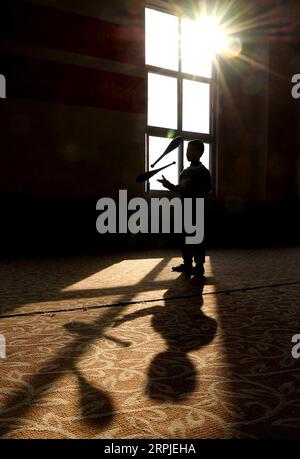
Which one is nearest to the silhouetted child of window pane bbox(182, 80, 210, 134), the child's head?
the child's head

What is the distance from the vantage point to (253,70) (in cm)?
725

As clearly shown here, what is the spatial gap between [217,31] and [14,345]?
21.6ft

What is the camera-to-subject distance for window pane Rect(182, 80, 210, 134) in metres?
6.78

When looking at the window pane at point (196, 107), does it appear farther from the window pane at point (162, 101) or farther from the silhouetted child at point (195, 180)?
the silhouetted child at point (195, 180)

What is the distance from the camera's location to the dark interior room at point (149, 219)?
1.26 meters

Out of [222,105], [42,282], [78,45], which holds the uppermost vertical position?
[78,45]

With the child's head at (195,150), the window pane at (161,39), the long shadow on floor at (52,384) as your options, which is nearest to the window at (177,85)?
the window pane at (161,39)

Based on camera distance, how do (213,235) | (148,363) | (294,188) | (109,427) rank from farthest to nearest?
(294,188), (213,235), (148,363), (109,427)

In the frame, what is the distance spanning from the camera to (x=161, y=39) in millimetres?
6527

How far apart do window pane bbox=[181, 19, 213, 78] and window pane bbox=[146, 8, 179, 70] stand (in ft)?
0.53

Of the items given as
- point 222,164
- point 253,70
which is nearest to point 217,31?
point 253,70

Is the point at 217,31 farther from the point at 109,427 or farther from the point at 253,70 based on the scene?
the point at 109,427

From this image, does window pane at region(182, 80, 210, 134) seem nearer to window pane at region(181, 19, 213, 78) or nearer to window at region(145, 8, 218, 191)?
window at region(145, 8, 218, 191)

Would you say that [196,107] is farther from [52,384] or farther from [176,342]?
[52,384]
